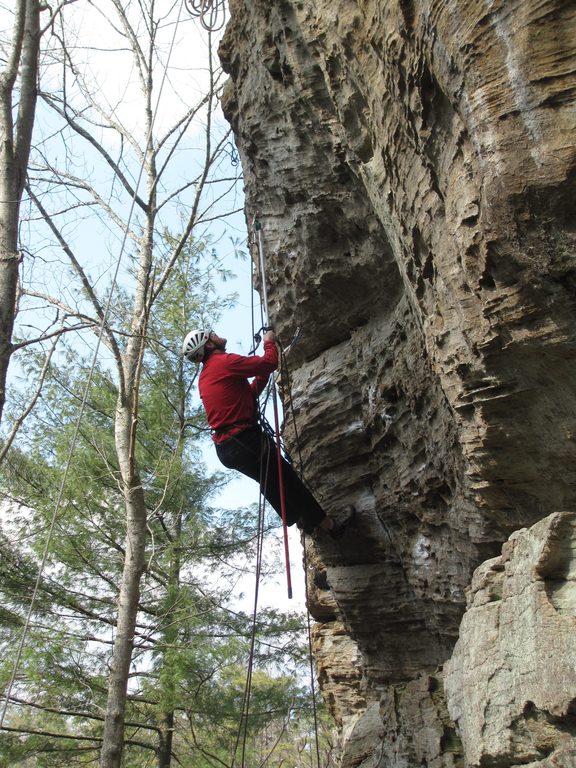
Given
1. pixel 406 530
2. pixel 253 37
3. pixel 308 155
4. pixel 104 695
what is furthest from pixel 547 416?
pixel 104 695

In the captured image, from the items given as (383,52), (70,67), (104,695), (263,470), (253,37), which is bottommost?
(104,695)

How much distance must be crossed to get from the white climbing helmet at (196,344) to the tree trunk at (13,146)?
1.43 m

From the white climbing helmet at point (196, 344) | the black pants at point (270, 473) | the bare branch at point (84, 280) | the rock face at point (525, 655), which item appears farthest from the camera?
the bare branch at point (84, 280)

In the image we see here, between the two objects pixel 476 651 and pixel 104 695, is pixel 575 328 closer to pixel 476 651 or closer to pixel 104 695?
pixel 476 651

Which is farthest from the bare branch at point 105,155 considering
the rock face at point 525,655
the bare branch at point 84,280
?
the rock face at point 525,655

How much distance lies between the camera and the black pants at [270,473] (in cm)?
558

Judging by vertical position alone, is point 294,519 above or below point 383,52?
below

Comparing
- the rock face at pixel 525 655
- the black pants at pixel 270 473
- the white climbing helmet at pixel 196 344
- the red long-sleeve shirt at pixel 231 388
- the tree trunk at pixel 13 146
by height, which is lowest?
the rock face at pixel 525 655

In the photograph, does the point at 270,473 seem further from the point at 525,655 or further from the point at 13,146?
the point at 13,146

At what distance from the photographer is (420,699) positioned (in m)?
5.14

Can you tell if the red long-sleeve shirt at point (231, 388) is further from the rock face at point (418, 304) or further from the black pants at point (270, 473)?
the rock face at point (418, 304)

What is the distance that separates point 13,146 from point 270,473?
11.6ft

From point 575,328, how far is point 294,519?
3083mm

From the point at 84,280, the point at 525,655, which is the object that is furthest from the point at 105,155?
the point at 525,655
